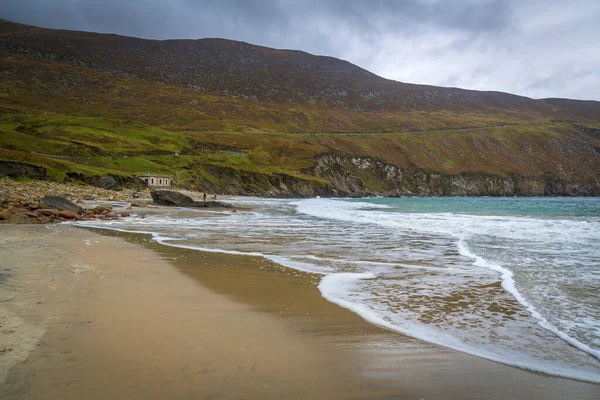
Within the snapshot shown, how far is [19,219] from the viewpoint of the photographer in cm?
2047

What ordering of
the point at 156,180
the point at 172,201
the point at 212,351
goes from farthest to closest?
the point at 156,180 < the point at 172,201 < the point at 212,351

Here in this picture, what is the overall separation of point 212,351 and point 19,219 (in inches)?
780

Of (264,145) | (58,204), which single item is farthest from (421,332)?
(264,145)

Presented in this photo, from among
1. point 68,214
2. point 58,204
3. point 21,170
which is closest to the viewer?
point 68,214

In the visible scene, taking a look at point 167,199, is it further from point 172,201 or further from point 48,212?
point 48,212

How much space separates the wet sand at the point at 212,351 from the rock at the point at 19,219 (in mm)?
13693

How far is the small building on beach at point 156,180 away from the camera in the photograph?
209 feet

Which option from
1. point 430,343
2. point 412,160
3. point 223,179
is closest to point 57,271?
point 430,343

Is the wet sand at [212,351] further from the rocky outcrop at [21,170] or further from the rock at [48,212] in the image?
the rocky outcrop at [21,170]

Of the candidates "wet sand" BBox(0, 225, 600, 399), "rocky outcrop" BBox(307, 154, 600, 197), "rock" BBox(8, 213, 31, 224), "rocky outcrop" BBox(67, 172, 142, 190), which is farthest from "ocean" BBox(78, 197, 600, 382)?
"rocky outcrop" BBox(307, 154, 600, 197)

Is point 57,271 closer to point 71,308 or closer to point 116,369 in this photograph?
point 71,308

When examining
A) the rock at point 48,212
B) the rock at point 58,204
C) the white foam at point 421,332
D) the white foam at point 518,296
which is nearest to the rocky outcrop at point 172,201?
the rock at point 58,204

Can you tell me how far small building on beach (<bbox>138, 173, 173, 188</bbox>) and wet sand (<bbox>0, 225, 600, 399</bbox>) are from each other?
57337 millimetres

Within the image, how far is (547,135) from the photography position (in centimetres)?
18225
